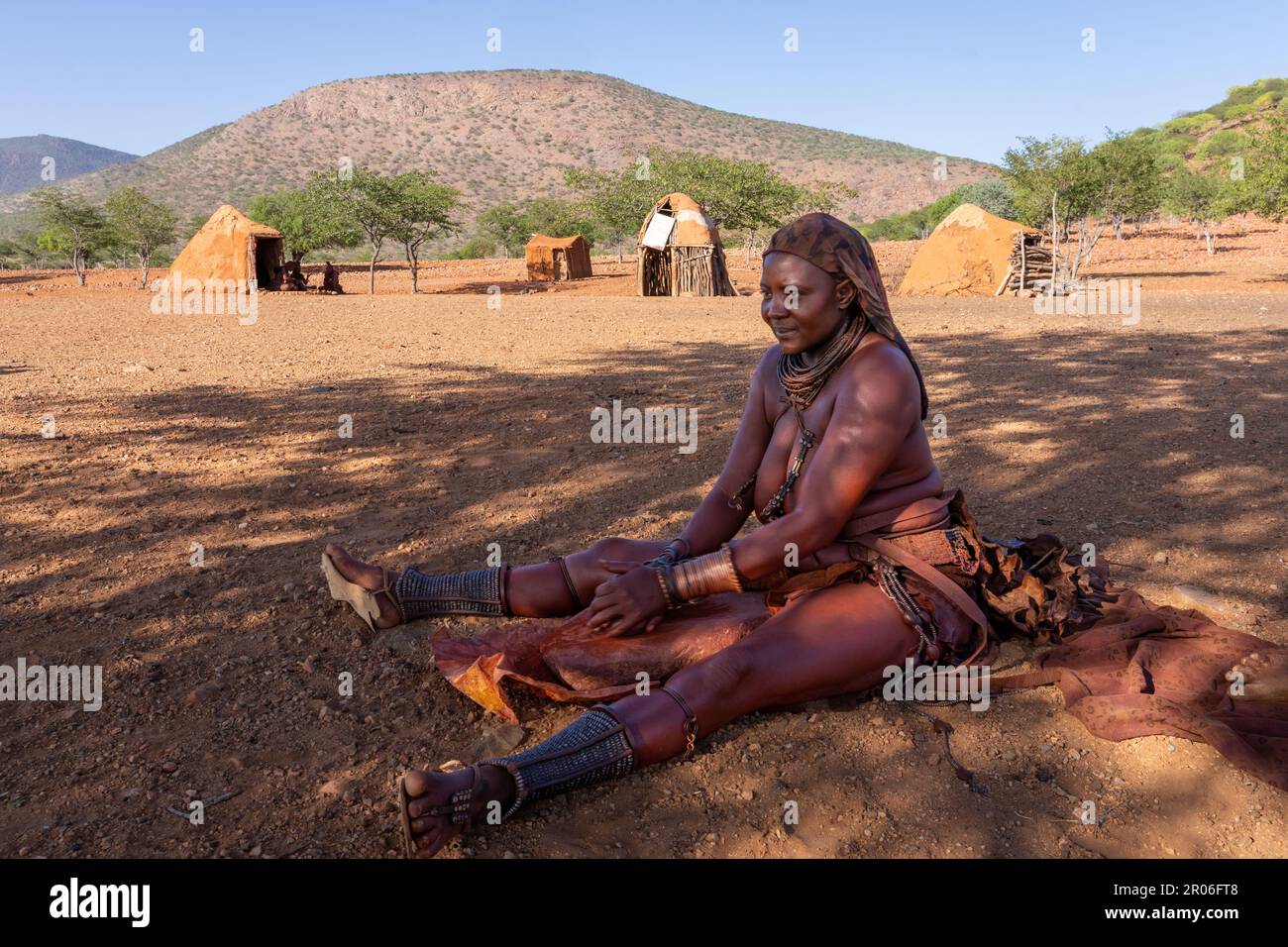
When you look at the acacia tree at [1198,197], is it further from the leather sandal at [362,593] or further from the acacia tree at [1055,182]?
the leather sandal at [362,593]

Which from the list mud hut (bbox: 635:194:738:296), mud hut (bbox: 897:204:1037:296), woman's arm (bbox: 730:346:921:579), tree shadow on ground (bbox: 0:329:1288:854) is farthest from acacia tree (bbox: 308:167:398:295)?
woman's arm (bbox: 730:346:921:579)

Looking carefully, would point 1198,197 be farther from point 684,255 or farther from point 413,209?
point 413,209

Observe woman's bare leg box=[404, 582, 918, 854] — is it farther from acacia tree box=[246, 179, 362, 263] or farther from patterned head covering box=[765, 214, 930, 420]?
acacia tree box=[246, 179, 362, 263]

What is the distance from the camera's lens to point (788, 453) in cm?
270

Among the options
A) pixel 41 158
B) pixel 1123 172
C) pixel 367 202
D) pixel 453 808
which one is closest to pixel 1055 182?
pixel 1123 172

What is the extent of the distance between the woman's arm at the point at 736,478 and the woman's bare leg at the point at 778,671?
480mm

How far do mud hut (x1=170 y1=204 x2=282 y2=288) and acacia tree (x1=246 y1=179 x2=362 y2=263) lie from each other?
0.65 meters

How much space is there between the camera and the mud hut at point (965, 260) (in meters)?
19.6

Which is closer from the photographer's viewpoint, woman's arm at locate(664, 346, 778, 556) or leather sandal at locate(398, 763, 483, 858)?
leather sandal at locate(398, 763, 483, 858)

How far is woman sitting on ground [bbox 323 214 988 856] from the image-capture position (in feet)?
7.55

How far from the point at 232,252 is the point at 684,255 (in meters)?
10.5

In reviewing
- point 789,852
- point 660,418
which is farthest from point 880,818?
point 660,418

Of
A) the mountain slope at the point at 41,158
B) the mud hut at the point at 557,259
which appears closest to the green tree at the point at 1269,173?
the mud hut at the point at 557,259

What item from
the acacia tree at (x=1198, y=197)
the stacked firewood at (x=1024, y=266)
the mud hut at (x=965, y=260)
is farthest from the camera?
the acacia tree at (x=1198, y=197)
